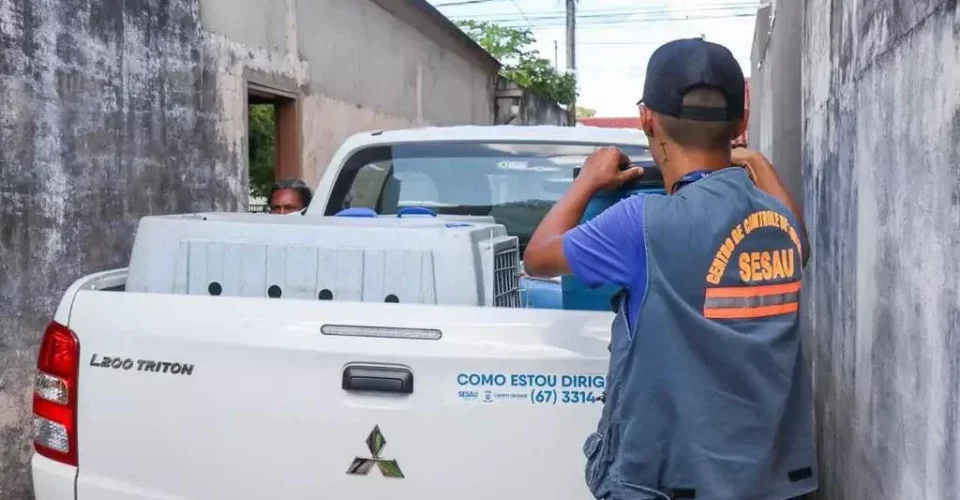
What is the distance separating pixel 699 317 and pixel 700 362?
3.5 inches

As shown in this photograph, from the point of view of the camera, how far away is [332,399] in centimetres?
235

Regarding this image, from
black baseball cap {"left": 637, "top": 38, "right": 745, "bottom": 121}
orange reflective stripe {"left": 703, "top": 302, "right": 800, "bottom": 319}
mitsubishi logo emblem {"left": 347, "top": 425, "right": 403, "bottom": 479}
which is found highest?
black baseball cap {"left": 637, "top": 38, "right": 745, "bottom": 121}

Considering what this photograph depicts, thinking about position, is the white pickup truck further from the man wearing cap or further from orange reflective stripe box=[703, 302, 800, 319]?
orange reflective stripe box=[703, 302, 800, 319]

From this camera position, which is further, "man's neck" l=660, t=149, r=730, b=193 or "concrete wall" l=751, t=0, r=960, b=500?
"man's neck" l=660, t=149, r=730, b=193

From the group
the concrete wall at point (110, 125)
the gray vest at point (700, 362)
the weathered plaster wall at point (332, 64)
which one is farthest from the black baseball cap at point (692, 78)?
the weathered plaster wall at point (332, 64)

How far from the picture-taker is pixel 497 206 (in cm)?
439

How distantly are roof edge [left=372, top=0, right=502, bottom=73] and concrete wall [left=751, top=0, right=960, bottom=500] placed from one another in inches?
367

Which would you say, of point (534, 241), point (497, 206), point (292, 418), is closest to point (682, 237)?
point (534, 241)

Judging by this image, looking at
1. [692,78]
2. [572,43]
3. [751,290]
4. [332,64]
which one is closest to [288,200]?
[692,78]

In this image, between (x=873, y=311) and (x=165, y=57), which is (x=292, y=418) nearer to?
(x=873, y=311)

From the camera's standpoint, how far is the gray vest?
1825mm

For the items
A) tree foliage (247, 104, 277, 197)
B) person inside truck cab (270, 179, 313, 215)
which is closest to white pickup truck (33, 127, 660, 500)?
person inside truck cab (270, 179, 313, 215)

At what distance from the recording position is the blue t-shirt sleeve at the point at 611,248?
1861 millimetres

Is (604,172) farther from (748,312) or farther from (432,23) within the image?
(432,23)
